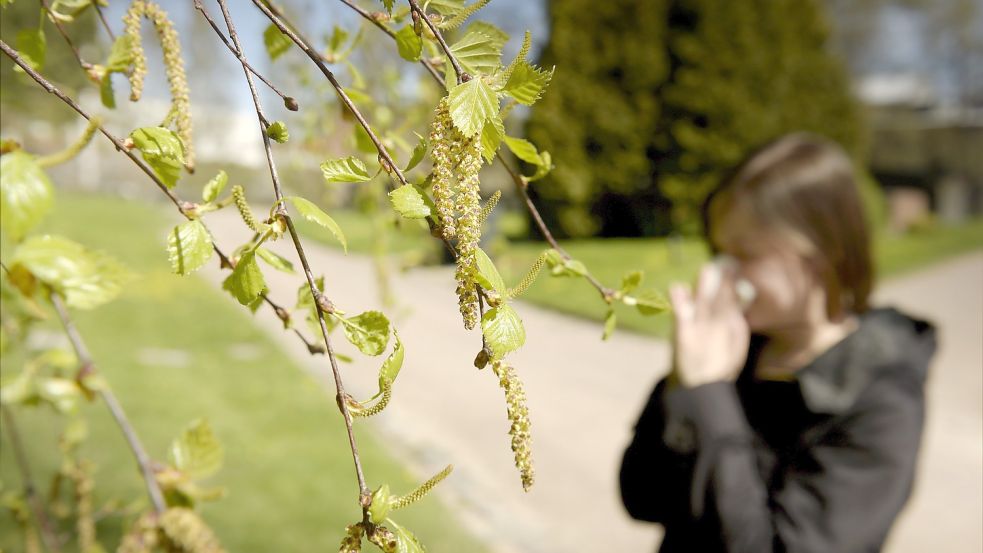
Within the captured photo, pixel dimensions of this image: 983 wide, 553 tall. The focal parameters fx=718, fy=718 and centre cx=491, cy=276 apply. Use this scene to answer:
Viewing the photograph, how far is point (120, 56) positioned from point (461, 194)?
50cm

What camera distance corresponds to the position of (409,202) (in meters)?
0.52

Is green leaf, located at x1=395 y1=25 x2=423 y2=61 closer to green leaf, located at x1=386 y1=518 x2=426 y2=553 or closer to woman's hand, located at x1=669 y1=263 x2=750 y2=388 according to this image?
green leaf, located at x1=386 y1=518 x2=426 y2=553

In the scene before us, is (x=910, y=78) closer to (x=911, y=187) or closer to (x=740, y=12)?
(x=911, y=187)

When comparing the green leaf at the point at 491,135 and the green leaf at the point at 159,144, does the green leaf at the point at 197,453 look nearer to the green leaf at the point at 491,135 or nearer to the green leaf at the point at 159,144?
the green leaf at the point at 159,144

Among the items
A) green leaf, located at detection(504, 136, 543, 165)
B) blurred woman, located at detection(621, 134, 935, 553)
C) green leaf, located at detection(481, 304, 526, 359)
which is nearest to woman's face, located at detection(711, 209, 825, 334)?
blurred woman, located at detection(621, 134, 935, 553)

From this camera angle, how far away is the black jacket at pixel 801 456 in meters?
1.27

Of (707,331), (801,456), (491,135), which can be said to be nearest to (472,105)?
(491,135)

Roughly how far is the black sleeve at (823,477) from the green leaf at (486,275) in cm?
Answer: 98

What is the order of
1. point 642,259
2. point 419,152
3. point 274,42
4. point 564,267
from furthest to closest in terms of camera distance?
point 642,259 → point 274,42 → point 564,267 → point 419,152

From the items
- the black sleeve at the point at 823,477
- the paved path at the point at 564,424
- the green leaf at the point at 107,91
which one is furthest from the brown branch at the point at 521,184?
the paved path at the point at 564,424

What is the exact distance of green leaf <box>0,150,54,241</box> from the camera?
1.37ft

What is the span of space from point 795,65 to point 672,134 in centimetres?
290

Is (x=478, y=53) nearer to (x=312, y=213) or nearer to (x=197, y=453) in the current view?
(x=312, y=213)

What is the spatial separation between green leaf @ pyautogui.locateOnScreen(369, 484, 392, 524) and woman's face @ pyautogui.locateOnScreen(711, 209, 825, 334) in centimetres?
125
